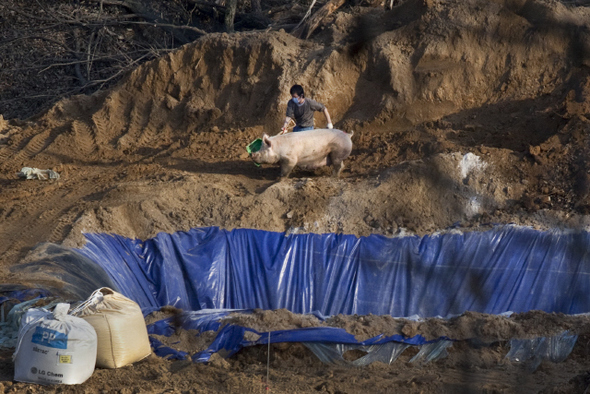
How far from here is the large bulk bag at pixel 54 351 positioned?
5105 millimetres

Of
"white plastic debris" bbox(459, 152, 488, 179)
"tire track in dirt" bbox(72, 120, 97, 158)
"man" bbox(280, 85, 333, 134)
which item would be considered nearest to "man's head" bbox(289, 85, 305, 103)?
"man" bbox(280, 85, 333, 134)

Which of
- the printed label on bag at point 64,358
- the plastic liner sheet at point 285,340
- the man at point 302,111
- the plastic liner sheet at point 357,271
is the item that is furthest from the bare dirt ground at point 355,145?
the man at point 302,111

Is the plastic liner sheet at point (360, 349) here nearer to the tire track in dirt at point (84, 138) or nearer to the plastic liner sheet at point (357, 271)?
the plastic liner sheet at point (357, 271)

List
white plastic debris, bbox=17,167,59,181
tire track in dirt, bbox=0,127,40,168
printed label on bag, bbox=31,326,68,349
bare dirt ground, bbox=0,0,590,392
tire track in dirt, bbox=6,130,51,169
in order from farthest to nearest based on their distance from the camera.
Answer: tire track in dirt, bbox=0,127,40,168, tire track in dirt, bbox=6,130,51,169, white plastic debris, bbox=17,167,59,181, bare dirt ground, bbox=0,0,590,392, printed label on bag, bbox=31,326,68,349

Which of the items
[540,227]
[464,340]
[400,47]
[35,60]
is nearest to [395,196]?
[540,227]

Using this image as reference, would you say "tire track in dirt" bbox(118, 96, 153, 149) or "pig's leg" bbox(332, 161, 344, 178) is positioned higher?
"tire track in dirt" bbox(118, 96, 153, 149)

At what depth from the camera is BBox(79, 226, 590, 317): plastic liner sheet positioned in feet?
25.1

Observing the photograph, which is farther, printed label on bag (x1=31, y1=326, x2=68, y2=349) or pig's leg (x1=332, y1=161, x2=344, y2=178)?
pig's leg (x1=332, y1=161, x2=344, y2=178)

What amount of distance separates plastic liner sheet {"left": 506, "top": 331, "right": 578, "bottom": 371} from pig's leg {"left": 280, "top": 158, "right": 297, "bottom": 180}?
4.06 m

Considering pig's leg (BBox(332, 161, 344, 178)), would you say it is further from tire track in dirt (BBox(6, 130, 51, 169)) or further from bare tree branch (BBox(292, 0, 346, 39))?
tire track in dirt (BBox(6, 130, 51, 169))

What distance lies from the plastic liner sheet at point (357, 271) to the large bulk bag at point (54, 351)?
2.22 m

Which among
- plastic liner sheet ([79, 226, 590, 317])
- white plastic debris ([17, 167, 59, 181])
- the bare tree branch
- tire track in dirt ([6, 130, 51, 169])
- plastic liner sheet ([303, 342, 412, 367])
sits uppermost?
the bare tree branch

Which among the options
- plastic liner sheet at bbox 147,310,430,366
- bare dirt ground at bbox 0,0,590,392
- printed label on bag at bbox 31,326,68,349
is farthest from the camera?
bare dirt ground at bbox 0,0,590,392

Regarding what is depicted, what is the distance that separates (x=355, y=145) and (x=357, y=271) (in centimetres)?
305
